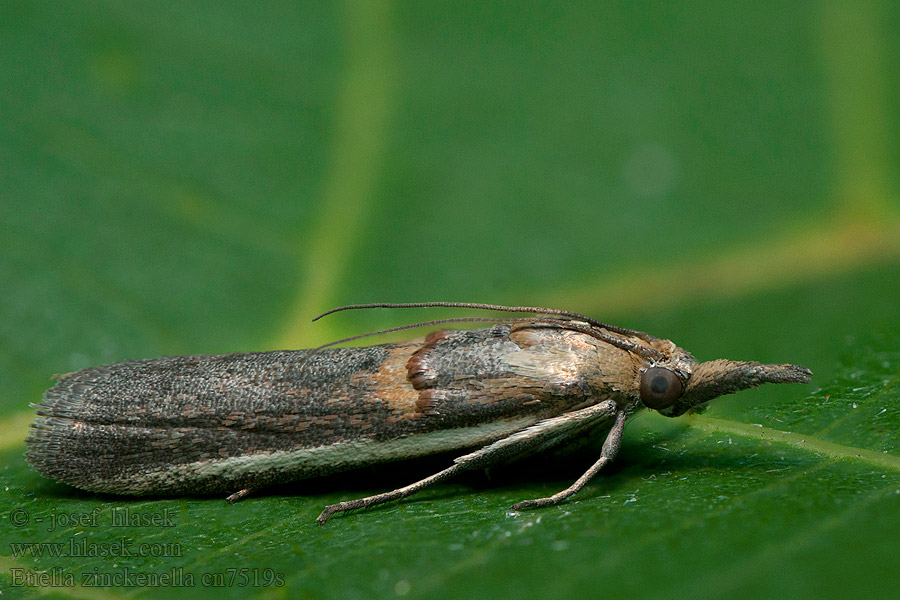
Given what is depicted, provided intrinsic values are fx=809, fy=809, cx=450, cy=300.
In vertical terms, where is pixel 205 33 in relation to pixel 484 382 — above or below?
above

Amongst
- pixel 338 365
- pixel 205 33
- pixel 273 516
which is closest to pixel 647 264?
pixel 338 365

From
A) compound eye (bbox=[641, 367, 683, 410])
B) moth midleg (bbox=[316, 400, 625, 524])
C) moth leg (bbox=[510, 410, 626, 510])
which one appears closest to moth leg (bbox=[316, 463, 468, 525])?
moth midleg (bbox=[316, 400, 625, 524])

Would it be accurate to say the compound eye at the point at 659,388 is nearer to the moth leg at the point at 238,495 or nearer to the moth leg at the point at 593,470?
the moth leg at the point at 593,470

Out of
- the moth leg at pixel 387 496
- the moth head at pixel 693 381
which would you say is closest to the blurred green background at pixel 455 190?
the moth leg at pixel 387 496

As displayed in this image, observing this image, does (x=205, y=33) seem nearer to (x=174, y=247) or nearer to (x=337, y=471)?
(x=174, y=247)

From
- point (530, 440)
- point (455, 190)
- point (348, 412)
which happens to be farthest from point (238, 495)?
point (455, 190)

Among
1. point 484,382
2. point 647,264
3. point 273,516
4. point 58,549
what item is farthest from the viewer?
point 647,264
